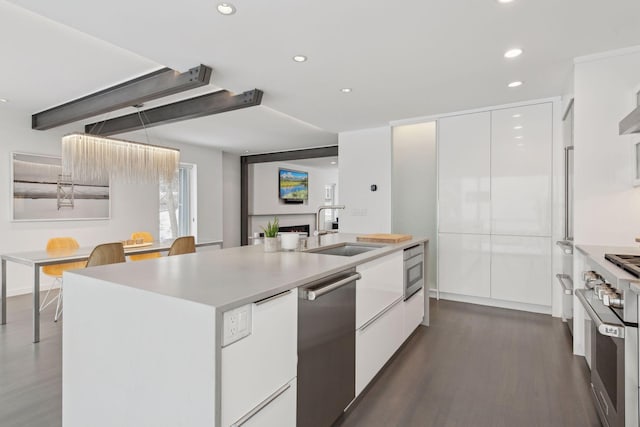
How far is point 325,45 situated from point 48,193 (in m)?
4.45

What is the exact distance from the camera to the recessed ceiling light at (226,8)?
1977mm

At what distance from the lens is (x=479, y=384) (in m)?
2.17

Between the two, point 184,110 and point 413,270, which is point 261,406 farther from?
point 184,110

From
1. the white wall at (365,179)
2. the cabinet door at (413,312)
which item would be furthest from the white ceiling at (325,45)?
the cabinet door at (413,312)

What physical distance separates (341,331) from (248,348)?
68 cm

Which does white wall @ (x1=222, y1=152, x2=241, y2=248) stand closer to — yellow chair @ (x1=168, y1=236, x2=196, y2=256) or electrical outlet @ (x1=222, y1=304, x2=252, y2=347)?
yellow chair @ (x1=168, y1=236, x2=196, y2=256)

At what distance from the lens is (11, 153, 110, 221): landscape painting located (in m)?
4.38

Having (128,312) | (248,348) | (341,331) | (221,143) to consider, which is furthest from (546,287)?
(221,143)

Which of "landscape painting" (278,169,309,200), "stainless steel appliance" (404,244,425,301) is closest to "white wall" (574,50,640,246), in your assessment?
"stainless steel appliance" (404,244,425,301)

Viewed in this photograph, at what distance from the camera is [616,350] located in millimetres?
1366

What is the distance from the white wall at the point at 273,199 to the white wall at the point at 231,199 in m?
0.34

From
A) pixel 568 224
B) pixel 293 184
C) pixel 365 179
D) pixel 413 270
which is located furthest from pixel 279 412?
pixel 293 184

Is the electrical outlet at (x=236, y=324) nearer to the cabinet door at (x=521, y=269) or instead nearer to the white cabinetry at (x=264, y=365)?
the white cabinetry at (x=264, y=365)

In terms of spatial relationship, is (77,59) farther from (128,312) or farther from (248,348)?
(248,348)
